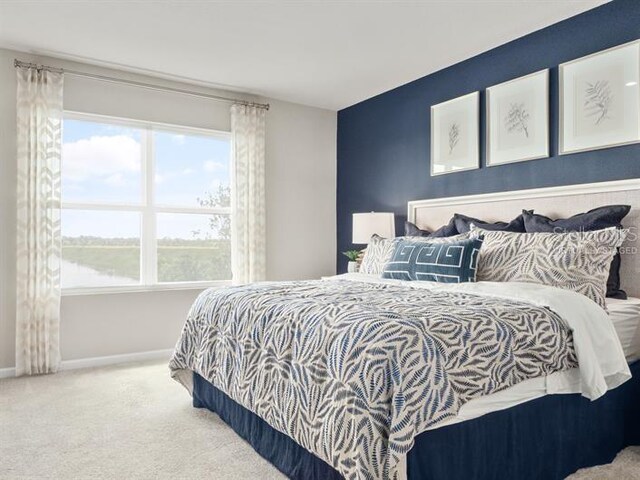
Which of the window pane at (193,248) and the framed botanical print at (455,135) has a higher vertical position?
the framed botanical print at (455,135)

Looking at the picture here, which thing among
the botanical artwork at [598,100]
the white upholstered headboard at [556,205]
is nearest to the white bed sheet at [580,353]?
the white upholstered headboard at [556,205]

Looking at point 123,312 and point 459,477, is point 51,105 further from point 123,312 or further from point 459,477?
point 459,477

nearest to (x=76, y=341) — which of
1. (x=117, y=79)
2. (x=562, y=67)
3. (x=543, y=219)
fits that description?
(x=117, y=79)

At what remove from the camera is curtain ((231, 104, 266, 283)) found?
4.60m

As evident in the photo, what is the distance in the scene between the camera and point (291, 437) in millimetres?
1875

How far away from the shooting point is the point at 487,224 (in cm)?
334

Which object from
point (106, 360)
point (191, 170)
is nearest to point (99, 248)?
point (106, 360)

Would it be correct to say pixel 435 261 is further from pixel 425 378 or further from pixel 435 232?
pixel 425 378

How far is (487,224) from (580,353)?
1.46m

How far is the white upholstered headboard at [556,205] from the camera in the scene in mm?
2729

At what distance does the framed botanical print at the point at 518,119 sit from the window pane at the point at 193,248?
2629 mm

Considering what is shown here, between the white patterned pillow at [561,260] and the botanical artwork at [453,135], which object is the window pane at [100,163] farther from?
the white patterned pillow at [561,260]

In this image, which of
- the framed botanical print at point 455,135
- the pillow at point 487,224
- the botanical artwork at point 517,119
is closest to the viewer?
the pillow at point 487,224

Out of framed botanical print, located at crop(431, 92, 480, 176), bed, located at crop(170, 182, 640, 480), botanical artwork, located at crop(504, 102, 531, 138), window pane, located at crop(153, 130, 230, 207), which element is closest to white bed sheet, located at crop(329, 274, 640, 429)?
bed, located at crop(170, 182, 640, 480)
